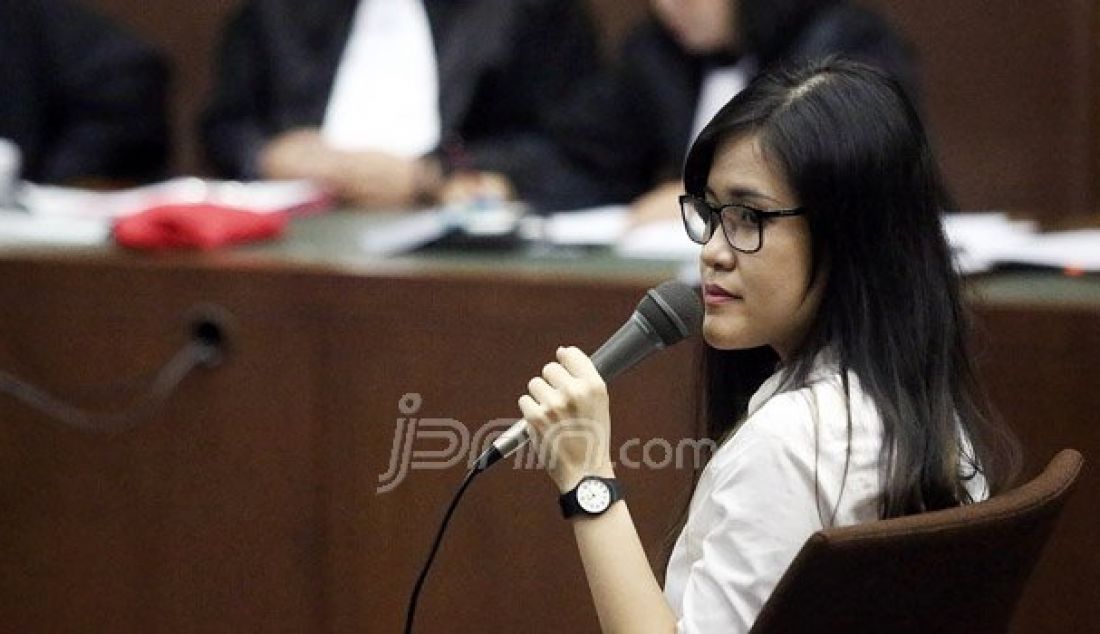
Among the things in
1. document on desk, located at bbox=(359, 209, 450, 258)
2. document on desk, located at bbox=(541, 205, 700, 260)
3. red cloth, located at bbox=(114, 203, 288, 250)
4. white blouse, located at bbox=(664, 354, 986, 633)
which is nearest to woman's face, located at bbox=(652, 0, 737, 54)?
document on desk, located at bbox=(541, 205, 700, 260)

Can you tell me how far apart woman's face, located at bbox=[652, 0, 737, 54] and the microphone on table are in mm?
1770

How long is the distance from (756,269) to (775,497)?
0.64ft

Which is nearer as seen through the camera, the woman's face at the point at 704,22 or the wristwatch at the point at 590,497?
the wristwatch at the point at 590,497

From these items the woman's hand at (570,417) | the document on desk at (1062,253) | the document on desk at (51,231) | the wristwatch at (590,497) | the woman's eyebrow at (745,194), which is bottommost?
the wristwatch at (590,497)

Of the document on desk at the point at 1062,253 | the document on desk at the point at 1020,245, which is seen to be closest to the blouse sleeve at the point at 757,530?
the document on desk at the point at 1020,245

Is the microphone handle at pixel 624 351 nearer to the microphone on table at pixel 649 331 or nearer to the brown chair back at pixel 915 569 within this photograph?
the microphone on table at pixel 649 331

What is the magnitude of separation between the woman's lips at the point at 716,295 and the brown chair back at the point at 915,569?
0.28 m

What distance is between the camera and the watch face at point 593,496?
1565 mm

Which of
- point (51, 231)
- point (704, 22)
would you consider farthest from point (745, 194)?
point (704, 22)

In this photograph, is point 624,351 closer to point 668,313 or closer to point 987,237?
point 668,313

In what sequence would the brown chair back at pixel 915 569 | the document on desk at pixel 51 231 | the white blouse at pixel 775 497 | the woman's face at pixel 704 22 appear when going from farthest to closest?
the woman's face at pixel 704 22 → the document on desk at pixel 51 231 → the white blouse at pixel 775 497 → the brown chair back at pixel 915 569

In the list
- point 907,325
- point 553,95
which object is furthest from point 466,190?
point 907,325

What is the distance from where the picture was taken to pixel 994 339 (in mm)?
2346

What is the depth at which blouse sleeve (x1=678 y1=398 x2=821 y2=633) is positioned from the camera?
1.51 m
